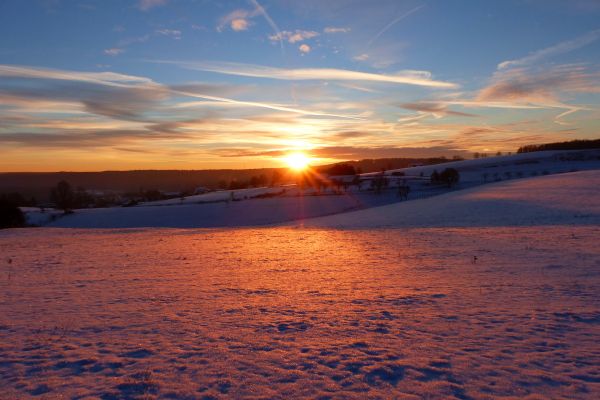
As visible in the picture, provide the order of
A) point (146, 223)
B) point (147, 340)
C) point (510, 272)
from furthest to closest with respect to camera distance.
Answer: point (146, 223) → point (510, 272) → point (147, 340)

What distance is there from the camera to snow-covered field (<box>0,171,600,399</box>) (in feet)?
24.2

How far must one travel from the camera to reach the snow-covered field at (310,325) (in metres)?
7.39

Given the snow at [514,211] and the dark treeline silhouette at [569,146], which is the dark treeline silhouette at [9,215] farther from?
the dark treeline silhouette at [569,146]

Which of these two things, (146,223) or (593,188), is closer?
(593,188)

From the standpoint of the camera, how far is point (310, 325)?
1048cm

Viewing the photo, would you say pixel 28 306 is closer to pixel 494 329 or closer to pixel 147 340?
pixel 147 340

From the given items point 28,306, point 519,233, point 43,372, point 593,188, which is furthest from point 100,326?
point 593,188

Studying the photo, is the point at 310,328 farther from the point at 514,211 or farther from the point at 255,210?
the point at 255,210

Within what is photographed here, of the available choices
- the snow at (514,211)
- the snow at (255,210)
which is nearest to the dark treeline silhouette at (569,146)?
the snow at (255,210)

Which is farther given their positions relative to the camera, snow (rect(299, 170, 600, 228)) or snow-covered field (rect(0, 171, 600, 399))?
snow (rect(299, 170, 600, 228))

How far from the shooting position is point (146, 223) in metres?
71.3

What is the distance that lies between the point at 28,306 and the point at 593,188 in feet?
195

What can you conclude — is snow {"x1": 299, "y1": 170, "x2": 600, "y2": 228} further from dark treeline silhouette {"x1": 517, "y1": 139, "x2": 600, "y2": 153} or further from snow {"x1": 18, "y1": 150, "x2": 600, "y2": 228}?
dark treeline silhouette {"x1": 517, "y1": 139, "x2": 600, "y2": 153}

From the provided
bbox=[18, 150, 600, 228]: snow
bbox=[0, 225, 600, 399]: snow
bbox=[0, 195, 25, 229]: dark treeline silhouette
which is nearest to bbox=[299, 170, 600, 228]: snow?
bbox=[18, 150, 600, 228]: snow
